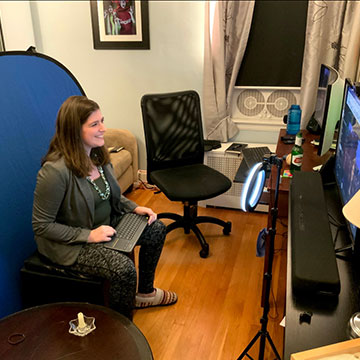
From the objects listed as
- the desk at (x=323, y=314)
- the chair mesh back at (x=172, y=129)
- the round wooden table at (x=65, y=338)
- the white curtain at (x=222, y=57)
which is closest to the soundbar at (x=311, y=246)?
the desk at (x=323, y=314)

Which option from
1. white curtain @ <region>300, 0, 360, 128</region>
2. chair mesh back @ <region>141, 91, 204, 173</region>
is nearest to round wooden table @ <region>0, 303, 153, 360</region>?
chair mesh back @ <region>141, 91, 204, 173</region>

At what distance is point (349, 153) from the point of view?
4.66ft

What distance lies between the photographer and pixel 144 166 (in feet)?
12.1

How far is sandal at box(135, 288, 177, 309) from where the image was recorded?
2096mm

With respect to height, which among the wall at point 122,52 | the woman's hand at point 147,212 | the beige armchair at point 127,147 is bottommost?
the beige armchair at point 127,147

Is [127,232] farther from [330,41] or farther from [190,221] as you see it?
[330,41]

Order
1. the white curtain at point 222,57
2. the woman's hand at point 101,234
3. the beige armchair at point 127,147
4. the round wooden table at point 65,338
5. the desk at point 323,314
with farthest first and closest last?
the beige armchair at point 127,147, the white curtain at point 222,57, the woman's hand at point 101,234, the round wooden table at point 65,338, the desk at point 323,314

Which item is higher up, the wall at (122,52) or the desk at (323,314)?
the wall at (122,52)

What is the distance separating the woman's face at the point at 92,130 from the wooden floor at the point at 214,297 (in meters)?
0.97

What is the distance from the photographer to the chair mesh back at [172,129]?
2617 millimetres

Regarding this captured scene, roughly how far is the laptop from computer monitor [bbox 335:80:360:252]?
0.93 metres

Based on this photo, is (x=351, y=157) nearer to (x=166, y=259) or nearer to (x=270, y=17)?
(x=166, y=259)

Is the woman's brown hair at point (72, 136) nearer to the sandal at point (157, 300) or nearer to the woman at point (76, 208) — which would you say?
the woman at point (76, 208)

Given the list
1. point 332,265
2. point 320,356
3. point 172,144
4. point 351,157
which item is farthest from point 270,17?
point 320,356
